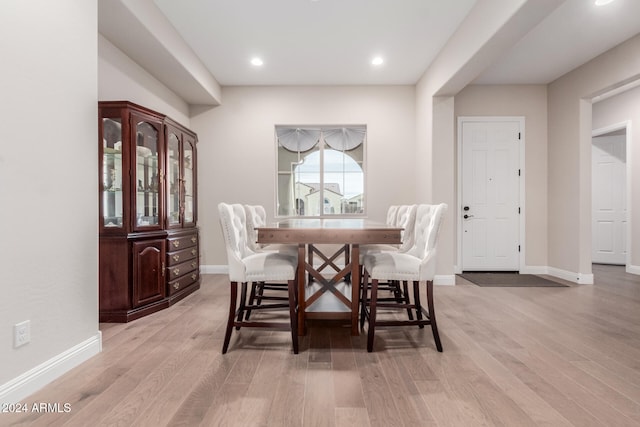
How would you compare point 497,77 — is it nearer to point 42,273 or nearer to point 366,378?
point 366,378

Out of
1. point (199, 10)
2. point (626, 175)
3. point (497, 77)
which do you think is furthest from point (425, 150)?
point (626, 175)

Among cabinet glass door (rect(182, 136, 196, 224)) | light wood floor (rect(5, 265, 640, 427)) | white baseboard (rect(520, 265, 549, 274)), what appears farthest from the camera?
white baseboard (rect(520, 265, 549, 274))

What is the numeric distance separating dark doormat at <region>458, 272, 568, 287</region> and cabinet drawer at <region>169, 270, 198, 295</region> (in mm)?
3507

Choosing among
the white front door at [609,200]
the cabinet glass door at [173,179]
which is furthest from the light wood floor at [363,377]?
the white front door at [609,200]

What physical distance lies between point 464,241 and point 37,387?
4703 millimetres

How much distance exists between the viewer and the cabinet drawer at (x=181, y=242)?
310cm

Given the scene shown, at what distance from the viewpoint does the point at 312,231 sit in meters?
2.00

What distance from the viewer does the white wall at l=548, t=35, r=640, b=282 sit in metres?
3.66

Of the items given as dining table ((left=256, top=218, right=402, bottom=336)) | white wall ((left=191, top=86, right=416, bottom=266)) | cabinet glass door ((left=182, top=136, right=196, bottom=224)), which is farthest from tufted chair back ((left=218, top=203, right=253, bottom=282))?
white wall ((left=191, top=86, right=416, bottom=266))

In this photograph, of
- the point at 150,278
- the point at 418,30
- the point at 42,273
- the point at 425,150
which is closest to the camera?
the point at 42,273

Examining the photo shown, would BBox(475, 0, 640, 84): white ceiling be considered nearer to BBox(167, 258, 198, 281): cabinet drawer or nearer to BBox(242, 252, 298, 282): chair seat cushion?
BBox(242, 252, 298, 282): chair seat cushion

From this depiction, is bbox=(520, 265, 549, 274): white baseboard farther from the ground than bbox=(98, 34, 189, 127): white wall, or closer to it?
closer to it

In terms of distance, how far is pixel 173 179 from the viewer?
11.1 feet

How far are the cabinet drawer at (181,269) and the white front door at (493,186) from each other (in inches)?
148
